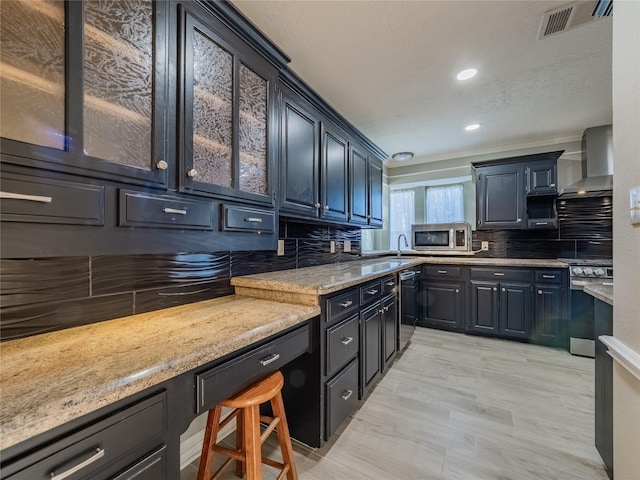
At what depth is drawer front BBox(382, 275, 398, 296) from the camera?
90.6 inches

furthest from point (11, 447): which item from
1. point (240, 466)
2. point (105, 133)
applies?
point (240, 466)

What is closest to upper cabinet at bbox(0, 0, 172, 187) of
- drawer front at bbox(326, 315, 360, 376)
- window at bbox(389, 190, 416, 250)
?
drawer front at bbox(326, 315, 360, 376)

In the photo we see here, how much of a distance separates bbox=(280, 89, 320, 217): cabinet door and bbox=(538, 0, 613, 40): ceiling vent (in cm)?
154

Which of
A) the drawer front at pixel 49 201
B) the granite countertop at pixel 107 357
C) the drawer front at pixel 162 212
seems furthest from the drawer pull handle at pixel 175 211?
the granite countertop at pixel 107 357

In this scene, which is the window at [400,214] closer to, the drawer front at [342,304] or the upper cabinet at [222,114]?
the drawer front at [342,304]

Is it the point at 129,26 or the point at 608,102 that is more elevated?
the point at 608,102

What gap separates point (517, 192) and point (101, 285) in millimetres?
4184

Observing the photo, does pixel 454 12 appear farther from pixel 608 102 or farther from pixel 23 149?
pixel 608 102

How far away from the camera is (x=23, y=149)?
715 millimetres

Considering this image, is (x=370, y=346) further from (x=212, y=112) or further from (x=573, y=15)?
(x=573, y=15)

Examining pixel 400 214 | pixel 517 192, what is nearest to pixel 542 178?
pixel 517 192

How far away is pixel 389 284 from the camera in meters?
2.42

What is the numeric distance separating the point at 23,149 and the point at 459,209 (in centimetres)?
448

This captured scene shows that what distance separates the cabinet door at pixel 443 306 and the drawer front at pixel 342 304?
2197 millimetres
